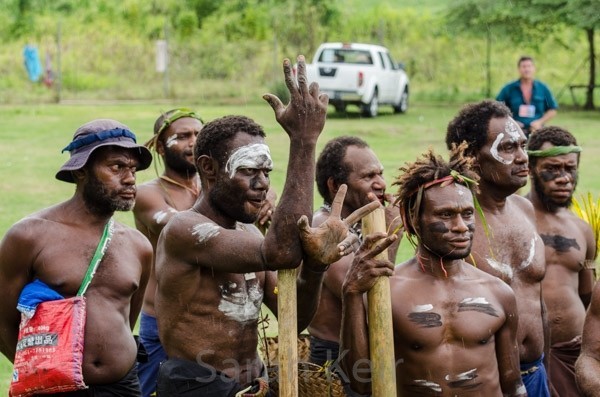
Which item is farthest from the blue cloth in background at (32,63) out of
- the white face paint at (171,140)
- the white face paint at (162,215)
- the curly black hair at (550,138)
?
the curly black hair at (550,138)

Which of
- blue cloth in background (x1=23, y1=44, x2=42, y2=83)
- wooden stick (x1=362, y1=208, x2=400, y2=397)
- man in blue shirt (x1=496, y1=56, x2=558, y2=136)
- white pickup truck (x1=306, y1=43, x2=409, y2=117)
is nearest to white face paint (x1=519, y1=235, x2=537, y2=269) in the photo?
wooden stick (x1=362, y1=208, x2=400, y2=397)

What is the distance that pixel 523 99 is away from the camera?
45.3 ft

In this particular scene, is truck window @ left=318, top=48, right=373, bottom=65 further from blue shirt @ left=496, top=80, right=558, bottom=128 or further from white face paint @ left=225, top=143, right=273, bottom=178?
white face paint @ left=225, top=143, right=273, bottom=178

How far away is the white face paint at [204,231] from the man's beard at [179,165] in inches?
107

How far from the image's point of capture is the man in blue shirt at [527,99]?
13.7 m

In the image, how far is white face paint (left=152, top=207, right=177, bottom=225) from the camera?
23.3 ft

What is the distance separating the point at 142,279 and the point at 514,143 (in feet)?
7.37

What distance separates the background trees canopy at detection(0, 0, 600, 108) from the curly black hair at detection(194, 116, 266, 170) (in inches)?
875

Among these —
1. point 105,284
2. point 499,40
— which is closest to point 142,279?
point 105,284

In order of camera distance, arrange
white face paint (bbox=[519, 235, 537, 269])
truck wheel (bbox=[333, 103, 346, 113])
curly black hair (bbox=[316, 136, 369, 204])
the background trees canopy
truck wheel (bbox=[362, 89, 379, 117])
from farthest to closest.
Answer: the background trees canopy → truck wheel (bbox=[333, 103, 346, 113]) → truck wheel (bbox=[362, 89, 379, 117]) → curly black hair (bbox=[316, 136, 369, 204]) → white face paint (bbox=[519, 235, 537, 269])

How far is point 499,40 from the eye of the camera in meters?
29.8

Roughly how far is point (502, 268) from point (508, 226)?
0.98 feet

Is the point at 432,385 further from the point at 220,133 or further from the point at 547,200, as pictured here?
the point at 547,200

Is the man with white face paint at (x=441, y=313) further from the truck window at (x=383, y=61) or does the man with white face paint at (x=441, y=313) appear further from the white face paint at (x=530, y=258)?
the truck window at (x=383, y=61)
